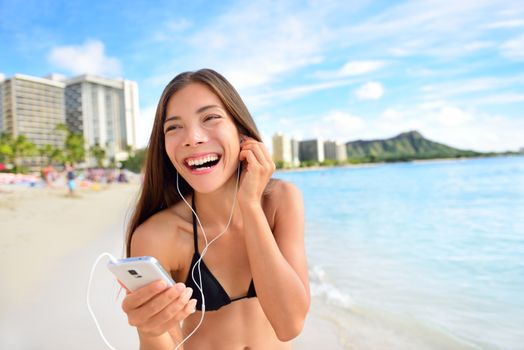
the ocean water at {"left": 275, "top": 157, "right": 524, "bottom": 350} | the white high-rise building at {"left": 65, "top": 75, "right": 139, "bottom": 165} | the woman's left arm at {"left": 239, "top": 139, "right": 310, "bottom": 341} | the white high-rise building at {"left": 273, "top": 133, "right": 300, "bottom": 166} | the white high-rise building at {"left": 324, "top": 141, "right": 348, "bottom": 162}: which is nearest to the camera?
the woman's left arm at {"left": 239, "top": 139, "right": 310, "bottom": 341}

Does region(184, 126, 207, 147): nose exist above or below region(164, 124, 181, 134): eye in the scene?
below

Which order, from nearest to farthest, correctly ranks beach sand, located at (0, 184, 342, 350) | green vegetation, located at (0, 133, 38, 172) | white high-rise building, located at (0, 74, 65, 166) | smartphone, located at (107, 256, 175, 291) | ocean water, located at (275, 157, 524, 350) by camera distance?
smartphone, located at (107, 256, 175, 291) → beach sand, located at (0, 184, 342, 350) → ocean water, located at (275, 157, 524, 350) → green vegetation, located at (0, 133, 38, 172) → white high-rise building, located at (0, 74, 65, 166)

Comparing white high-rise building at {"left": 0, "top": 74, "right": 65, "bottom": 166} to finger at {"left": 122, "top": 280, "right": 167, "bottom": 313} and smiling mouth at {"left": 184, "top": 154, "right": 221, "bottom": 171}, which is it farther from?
finger at {"left": 122, "top": 280, "right": 167, "bottom": 313}

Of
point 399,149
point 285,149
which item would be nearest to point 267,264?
point 285,149

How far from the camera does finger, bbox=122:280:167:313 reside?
4.17 ft

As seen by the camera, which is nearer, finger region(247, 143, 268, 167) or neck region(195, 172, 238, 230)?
finger region(247, 143, 268, 167)

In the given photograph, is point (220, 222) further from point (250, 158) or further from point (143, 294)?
point (143, 294)

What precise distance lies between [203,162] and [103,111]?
111m

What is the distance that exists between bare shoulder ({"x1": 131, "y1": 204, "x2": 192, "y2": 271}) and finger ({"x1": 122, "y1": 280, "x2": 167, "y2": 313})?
425 millimetres

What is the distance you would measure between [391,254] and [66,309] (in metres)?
6.46

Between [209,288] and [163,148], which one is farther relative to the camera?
[163,148]

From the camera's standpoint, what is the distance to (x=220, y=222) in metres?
1.98

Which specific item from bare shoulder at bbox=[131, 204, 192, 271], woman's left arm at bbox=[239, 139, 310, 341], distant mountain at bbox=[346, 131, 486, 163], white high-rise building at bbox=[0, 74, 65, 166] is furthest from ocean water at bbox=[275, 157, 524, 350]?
distant mountain at bbox=[346, 131, 486, 163]

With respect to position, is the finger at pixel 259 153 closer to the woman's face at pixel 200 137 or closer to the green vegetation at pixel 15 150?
the woman's face at pixel 200 137
